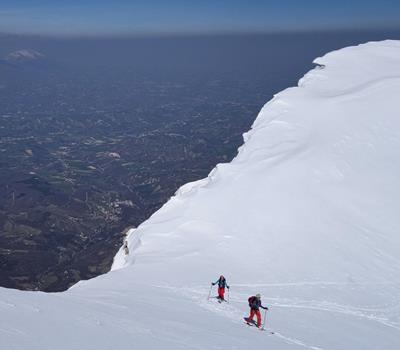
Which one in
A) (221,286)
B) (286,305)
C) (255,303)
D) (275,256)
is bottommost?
(286,305)

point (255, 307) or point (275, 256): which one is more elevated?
point (255, 307)

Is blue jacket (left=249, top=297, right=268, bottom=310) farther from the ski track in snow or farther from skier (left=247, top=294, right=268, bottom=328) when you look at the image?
the ski track in snow

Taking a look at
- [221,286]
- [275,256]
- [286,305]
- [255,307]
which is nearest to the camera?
[255,307]

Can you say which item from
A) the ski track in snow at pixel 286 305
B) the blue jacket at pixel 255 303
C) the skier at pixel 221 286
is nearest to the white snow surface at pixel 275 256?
the ski track in snow at pixel 286 305

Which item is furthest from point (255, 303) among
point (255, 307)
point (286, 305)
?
point (286, 305)

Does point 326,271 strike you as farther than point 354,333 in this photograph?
Yes

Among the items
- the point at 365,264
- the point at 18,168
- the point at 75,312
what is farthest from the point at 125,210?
the point at 75,312

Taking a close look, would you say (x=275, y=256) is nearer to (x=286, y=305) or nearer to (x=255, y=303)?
(x=286, y=305)

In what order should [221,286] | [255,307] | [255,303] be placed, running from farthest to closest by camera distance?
[221,286]
[255,307]
[255,303]

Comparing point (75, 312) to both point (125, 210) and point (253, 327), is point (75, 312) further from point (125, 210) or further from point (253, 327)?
point (125, 210)
